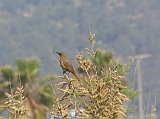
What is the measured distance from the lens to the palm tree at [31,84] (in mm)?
27983

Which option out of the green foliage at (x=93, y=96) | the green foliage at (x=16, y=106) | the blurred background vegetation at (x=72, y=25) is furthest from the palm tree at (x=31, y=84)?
the blurred background vegetation at (x=72, y=25)

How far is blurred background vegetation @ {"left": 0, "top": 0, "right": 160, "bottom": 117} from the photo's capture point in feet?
330

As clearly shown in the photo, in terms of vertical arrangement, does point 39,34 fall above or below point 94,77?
above

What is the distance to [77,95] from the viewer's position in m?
4.03

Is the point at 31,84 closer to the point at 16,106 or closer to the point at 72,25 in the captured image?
the point at 16,106

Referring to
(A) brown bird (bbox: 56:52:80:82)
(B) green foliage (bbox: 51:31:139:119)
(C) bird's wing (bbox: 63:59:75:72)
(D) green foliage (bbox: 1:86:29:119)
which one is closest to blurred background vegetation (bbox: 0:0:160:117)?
(A) brown bird (bbox: 56:52:80:82)

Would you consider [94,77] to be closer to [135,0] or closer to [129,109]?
[129,109]

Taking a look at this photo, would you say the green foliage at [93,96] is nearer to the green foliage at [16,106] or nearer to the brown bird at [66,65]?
the green foliage at [16,106]

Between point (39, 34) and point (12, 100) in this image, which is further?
point (39, 34)

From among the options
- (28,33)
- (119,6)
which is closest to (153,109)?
(28,33)

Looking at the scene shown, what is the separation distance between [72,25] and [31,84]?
9777cm

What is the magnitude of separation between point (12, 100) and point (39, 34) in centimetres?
11663

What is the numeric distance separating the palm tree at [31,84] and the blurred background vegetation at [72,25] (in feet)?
165

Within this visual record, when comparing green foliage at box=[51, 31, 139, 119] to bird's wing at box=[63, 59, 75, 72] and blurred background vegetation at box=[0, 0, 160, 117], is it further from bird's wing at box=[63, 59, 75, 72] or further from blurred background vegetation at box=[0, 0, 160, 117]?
blurred background vegetation at box=[0, 0, 160, 117]
